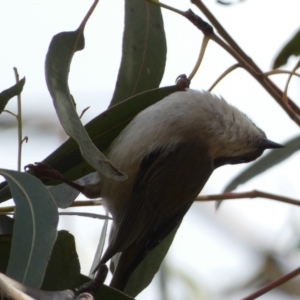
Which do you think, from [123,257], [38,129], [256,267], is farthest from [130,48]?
[256,267]

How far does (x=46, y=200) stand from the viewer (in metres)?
1.98

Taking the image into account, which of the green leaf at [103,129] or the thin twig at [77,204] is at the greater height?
the green leaf at [103,129]

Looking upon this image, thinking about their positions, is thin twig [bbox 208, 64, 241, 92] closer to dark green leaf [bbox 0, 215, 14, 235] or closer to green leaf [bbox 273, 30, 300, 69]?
green leaf [bbox 273, 30, 300, 69]

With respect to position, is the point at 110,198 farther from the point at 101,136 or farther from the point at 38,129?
the point at 38,129

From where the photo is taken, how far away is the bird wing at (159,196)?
315cm

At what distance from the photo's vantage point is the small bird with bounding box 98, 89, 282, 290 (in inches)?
122

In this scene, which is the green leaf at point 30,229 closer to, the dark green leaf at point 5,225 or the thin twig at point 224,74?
the dark green leaf at point 5,225

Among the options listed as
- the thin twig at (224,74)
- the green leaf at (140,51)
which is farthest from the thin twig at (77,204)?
the thin twig at (224,74)

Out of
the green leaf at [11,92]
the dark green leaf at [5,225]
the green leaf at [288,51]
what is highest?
the green leaf at [288,51]

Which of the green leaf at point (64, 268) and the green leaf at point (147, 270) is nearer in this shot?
the green leaf at point (64, 268)

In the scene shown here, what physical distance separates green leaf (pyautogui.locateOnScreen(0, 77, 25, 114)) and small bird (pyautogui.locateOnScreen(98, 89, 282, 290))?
78 cm

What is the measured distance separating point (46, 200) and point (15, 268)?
250 millimetres

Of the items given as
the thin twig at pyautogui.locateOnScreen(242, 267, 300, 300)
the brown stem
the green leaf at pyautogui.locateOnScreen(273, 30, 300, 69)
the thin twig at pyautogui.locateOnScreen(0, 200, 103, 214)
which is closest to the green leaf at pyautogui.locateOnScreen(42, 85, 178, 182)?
the thin twig at pyautogui.locateOnScreen(0, 200, 103, 214)

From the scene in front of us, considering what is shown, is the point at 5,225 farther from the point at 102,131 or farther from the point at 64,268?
the point at 102,131
